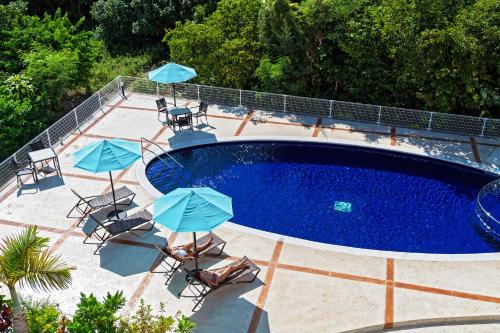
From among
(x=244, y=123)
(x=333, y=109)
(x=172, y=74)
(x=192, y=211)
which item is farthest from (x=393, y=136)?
(x=192, y=211)

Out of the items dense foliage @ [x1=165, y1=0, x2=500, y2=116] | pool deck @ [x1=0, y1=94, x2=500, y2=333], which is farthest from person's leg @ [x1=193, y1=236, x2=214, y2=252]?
dense foliage @ [x1=165, y1=0, x2=500, y2=116]

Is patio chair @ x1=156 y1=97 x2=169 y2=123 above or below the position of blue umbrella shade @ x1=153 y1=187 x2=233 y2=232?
below

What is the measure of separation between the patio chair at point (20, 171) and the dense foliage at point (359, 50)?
27.3 ft

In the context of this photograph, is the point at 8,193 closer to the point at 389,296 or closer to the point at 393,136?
the point at 389,296

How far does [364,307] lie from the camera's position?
12766mm

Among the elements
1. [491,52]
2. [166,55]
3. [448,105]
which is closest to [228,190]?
[448,105]

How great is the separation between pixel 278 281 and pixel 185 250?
2.40m

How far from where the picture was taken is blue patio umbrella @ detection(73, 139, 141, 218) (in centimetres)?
1477

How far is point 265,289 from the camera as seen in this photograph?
43.7 ft

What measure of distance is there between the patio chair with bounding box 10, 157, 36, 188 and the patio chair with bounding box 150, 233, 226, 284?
5997 millimetres

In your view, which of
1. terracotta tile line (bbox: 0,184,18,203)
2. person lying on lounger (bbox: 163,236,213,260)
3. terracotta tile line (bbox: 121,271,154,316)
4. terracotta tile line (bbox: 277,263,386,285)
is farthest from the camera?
terracotta tile line (bbox: 0,184,18,203)

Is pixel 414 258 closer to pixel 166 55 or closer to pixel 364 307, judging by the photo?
pixel 364 307

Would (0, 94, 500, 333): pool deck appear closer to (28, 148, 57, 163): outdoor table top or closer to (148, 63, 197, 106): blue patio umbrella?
(28, 148, 57, 163): outdoor table top

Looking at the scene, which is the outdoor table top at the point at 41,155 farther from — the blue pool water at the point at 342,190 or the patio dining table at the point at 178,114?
the patio dining table at the point at 178,114
